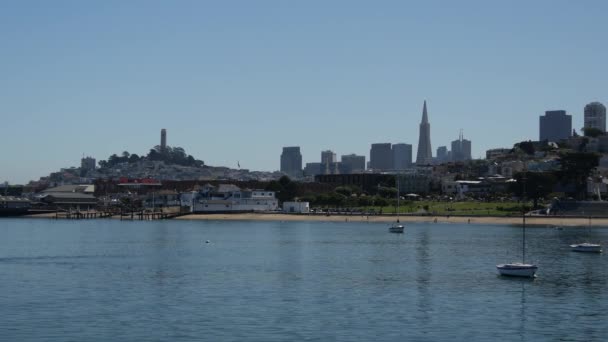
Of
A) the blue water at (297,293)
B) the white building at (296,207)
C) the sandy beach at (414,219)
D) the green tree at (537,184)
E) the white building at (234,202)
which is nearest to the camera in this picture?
the blue water at (297,293)

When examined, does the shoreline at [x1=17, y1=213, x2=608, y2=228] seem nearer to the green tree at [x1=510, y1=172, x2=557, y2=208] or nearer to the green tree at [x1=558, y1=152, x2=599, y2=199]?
the green tree at [x1=510, y1=172, x2=557, y2=208]

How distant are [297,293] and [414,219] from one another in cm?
10590

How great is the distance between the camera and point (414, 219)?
15725 centimetres

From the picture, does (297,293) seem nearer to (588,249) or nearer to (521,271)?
(521,271)

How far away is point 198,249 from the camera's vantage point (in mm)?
89562

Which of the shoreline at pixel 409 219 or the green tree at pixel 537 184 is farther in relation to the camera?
the green tree at pixel 537 184

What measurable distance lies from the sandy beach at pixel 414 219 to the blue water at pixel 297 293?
51.9 metres

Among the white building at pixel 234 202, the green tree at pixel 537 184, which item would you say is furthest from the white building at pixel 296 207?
the green tree at pixel 537 184

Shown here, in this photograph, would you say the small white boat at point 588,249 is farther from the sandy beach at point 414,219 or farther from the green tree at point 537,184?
the green tree at point 537,184

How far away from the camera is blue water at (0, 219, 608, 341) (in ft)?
135

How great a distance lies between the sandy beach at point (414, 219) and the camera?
145m

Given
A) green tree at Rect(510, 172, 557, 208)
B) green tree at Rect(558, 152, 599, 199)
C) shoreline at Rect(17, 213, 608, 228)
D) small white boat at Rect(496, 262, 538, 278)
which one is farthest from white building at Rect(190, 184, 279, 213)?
small white boat at Rect(496, 262, 538, 278)

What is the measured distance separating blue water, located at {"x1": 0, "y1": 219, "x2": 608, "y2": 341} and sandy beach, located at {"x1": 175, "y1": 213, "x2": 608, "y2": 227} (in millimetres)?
51871

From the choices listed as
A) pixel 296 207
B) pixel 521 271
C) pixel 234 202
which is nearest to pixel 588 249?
pixel 521 271
